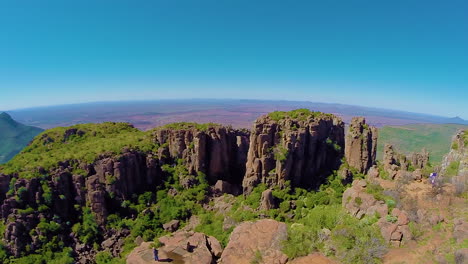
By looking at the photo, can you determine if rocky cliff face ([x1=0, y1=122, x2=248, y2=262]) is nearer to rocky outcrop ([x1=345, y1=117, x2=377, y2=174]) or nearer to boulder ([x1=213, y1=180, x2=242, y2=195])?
boulder ([x1=213, y1=180, x2=242, y2=195])

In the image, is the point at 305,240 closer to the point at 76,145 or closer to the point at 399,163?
the point at 399,163

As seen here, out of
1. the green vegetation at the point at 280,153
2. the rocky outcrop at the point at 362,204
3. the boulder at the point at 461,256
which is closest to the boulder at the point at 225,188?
the green vegetation at the point at 280,153

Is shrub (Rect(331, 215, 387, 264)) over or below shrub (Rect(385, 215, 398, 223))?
below

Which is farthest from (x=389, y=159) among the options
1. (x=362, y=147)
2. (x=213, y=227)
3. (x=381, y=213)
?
(x=213, y=227)

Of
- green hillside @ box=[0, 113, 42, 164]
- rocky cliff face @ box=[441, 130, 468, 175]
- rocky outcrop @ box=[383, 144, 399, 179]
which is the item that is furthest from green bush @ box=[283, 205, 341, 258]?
green hillside @ box=[0, 113, 42, 164]

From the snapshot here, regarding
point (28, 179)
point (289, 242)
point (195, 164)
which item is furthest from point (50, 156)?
point (289, 242)
